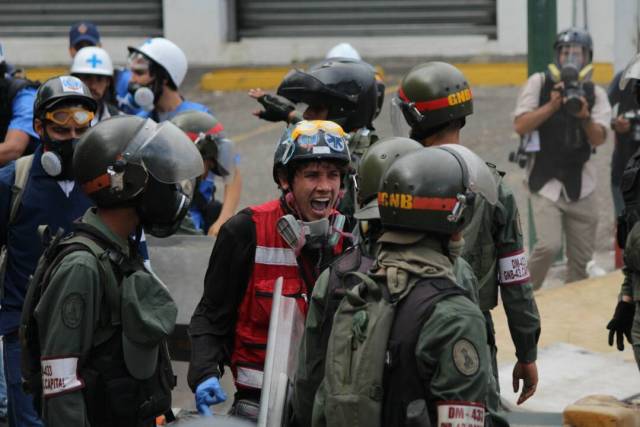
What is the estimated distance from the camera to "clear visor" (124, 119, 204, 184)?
4637 millimetres

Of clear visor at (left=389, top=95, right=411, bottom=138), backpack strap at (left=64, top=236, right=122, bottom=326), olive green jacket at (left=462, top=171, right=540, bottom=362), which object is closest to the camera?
backpack strap at (left=64, top=236, right=122, bottom=326)

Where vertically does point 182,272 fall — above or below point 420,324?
below

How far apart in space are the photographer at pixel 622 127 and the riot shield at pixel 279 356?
665 cm

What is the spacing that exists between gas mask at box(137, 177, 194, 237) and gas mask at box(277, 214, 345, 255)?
0.36 metres

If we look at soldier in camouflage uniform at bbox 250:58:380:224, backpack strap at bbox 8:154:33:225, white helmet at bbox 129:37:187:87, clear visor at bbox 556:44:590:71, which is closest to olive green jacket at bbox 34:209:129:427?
backpack strap at bbox 8:154:33:225

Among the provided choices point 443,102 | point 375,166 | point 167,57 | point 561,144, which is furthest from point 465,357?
point 561,144

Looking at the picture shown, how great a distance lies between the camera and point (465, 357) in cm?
360

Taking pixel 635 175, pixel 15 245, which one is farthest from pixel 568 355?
pixel 15 245

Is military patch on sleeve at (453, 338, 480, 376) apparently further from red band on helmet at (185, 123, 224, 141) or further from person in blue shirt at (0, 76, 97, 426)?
red band on helmet at (185, 123, 224, 141)

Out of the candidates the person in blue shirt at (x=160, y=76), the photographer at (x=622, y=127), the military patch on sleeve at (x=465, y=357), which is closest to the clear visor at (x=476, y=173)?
the military patch on sleeve at (x=465, y=357)

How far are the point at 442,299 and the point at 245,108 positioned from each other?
1375 cm

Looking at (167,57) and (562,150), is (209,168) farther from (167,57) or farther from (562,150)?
(562,150)

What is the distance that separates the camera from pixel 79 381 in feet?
14.4

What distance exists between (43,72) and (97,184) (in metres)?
14.8
